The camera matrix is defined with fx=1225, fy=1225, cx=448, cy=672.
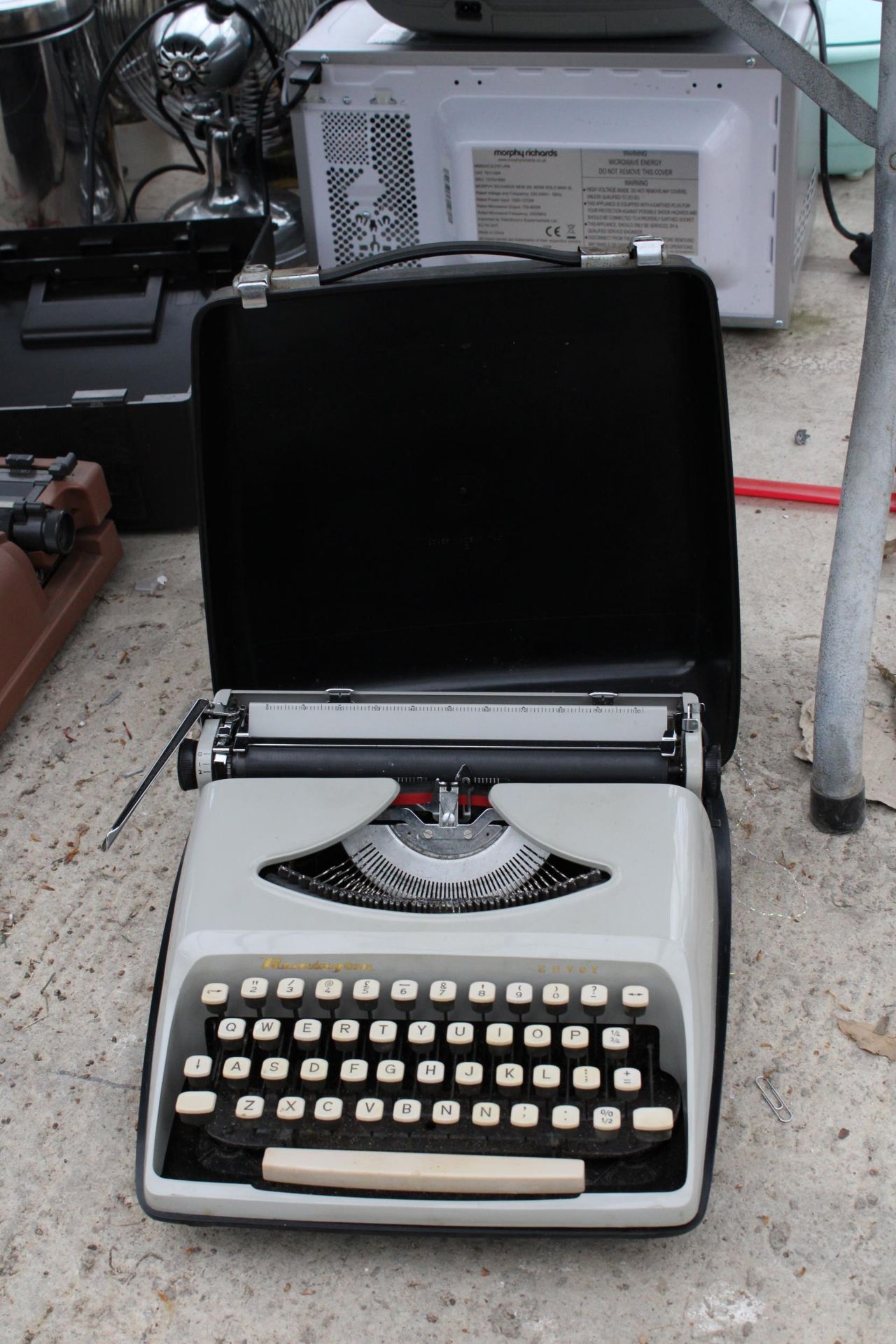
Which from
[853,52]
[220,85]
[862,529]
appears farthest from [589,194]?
[862,529]

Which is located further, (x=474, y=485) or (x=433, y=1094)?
(x=474, y=485)

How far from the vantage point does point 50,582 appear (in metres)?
2.07

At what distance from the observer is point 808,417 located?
2.47 metres

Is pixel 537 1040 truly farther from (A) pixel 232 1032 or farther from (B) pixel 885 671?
(B) pixel 885 671

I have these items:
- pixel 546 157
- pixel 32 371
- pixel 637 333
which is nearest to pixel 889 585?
pixel 637 333

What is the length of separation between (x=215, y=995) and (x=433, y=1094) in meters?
0.23

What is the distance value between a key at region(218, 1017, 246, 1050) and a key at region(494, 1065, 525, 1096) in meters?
0.25

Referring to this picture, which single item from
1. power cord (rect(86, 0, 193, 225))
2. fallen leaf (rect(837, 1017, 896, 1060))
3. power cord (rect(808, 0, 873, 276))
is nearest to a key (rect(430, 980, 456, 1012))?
fallen leaf (rect(837, 1017, 896, 1060))

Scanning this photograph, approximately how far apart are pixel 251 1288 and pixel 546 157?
2.07 m

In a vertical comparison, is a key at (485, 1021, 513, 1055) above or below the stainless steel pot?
below

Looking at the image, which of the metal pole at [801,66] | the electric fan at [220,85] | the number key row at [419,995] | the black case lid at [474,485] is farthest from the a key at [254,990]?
the electric fan at [220,85]

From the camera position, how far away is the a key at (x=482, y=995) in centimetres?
116

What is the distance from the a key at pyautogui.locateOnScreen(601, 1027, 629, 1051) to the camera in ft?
3.75

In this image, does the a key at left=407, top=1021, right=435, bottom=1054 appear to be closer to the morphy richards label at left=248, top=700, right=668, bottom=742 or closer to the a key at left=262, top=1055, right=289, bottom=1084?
the a key at left=262, top=1055, right=289, bottom=1084
